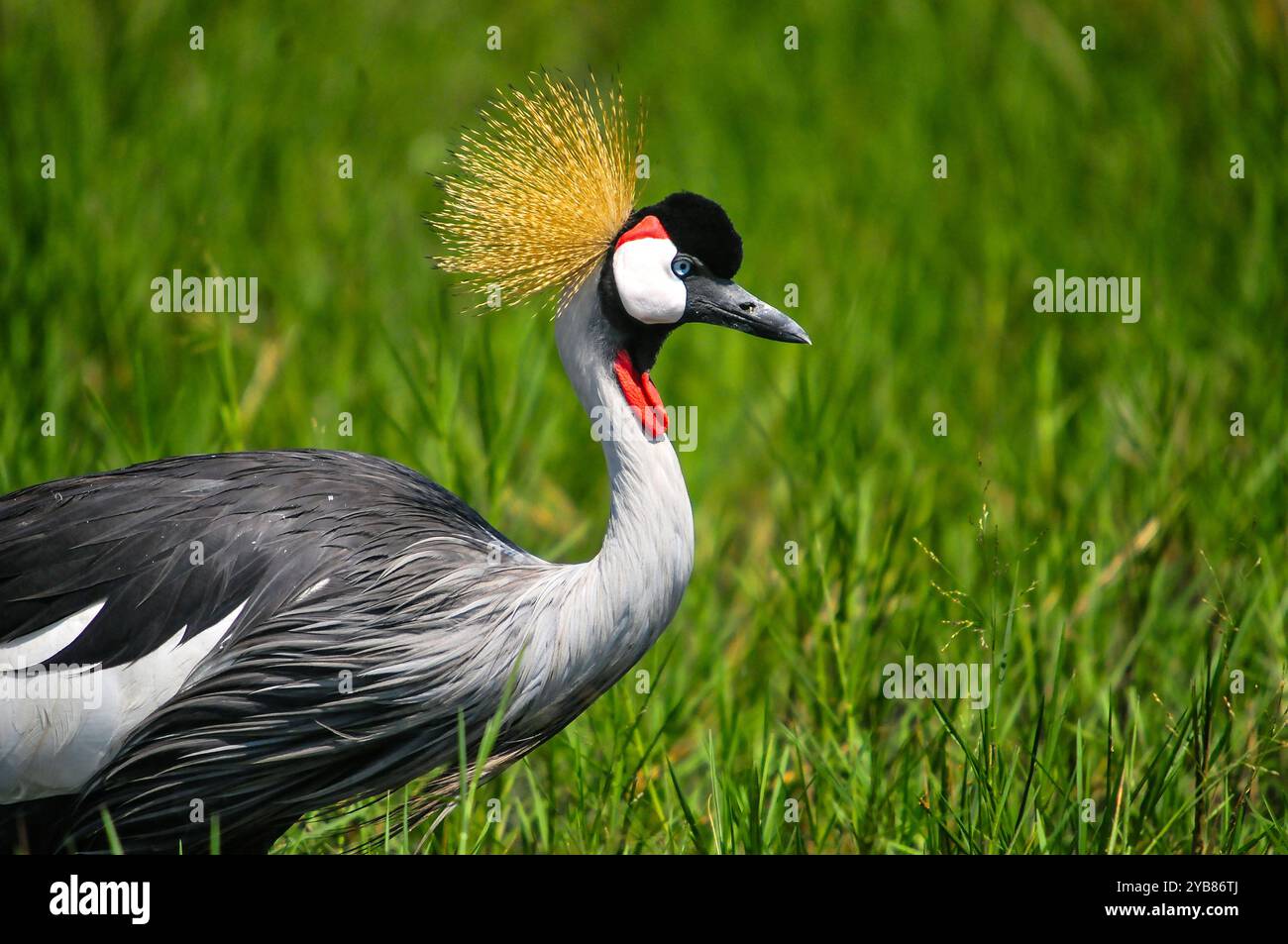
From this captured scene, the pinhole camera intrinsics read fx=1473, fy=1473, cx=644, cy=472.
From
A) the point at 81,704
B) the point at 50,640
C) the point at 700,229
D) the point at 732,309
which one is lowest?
the point at 81,704

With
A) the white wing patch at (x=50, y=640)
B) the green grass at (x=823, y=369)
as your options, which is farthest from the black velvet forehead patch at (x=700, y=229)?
the white wing patch at (x=50, y=640)

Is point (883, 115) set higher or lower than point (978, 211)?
higher

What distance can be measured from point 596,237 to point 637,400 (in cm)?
35

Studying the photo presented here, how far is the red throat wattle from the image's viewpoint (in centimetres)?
261

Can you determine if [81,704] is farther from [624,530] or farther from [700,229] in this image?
[700,229]

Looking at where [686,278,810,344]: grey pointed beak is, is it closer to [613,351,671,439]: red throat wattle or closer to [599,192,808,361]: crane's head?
[599,192,808,361]: crane's head

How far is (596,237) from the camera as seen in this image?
9.05 feet

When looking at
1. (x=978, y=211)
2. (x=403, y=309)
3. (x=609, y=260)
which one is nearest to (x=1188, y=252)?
(x=978, y=211)

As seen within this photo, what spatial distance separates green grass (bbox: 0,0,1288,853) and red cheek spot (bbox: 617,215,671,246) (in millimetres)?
741

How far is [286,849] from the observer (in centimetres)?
287

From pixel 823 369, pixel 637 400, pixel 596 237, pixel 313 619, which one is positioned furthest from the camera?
pixel 823 369

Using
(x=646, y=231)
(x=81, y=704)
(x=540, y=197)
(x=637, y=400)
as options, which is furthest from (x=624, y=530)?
(x=81, y=704)

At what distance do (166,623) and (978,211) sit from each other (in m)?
3.83

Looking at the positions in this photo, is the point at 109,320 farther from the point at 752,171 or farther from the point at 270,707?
the point at 752,171
